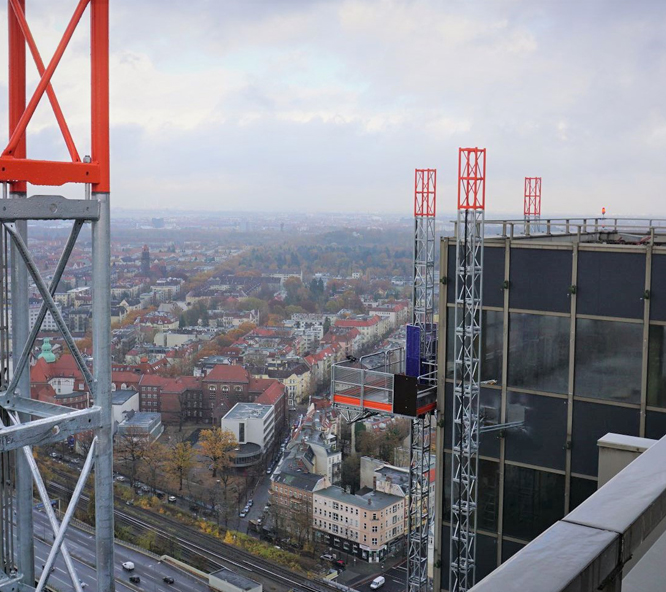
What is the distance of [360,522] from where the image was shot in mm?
26062

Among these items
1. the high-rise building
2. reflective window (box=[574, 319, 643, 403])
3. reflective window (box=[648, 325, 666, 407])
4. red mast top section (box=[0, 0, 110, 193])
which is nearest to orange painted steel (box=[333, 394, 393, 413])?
the high-rise building

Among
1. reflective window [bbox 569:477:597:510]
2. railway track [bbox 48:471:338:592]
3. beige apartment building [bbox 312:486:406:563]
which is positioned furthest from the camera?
beige apartment building [bbox 312:486:406:563]

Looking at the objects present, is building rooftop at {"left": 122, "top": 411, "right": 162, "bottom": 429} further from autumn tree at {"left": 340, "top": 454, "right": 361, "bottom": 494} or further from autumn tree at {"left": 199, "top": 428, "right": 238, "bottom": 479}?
autumn tree at {"left": 340, "top": 454, "right": 361, "bottom": 494}

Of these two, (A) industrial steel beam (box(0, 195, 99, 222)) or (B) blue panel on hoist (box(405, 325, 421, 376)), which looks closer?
(A) industrial steel beam (box(0, 195, 99, 222))

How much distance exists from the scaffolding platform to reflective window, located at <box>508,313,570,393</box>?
98 cm

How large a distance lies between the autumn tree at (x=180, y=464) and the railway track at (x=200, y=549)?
2948 millimetres

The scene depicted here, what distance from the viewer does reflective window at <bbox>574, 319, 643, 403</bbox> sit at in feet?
13.9

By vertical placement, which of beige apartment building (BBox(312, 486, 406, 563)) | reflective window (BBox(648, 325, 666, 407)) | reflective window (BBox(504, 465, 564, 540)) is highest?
reflective window (BBox(648, 325, 666, 407))

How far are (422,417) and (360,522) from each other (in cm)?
2144

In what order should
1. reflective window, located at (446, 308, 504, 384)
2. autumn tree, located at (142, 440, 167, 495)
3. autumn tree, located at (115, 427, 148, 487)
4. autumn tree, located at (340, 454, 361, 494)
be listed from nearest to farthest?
reflective window, located at (446, 308, 504, 384), autumn tree, located at (340, 454, 361, 494), autumn tree, located at (142, 440, 167, 495), autumn tree, located at (115, 427, 148, 487)

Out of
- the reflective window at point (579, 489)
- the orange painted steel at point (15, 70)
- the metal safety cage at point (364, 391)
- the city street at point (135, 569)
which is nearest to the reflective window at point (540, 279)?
the reflective window at point (579, 489)

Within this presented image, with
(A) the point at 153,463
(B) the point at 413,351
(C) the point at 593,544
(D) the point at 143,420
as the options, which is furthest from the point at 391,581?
(C) the point at 593,544

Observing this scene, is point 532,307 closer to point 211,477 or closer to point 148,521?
point 148,521

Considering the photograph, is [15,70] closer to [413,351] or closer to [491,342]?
[491,342]
